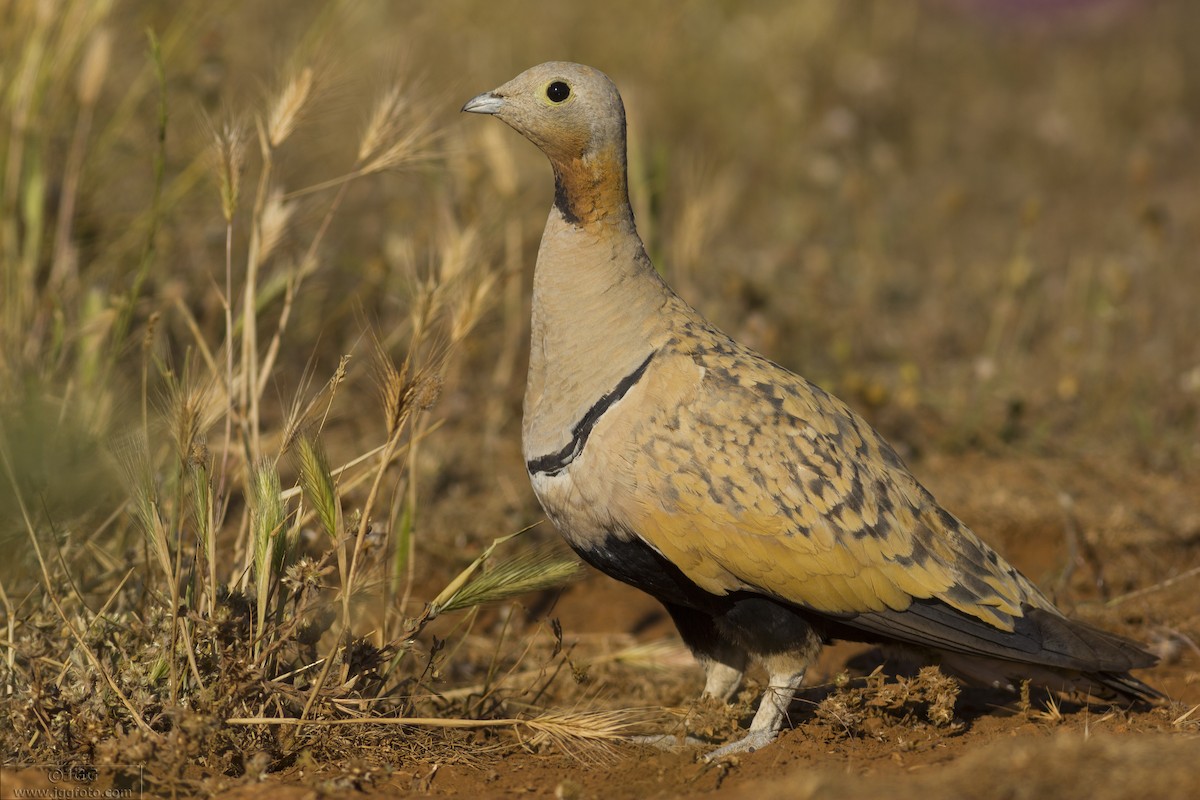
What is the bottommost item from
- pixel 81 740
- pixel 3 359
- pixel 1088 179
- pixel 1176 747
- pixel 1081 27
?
pixel 81 740

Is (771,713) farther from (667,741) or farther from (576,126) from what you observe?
(576,126)

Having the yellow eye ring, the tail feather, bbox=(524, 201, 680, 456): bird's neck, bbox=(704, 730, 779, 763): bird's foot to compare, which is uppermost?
the yellow eye ring

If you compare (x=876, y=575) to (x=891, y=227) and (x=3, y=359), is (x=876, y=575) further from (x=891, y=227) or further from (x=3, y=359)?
(x=891, y=227)

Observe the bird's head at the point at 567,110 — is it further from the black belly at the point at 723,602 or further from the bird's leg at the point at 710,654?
the bird's leg at the point at 710,654

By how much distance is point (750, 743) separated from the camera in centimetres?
385

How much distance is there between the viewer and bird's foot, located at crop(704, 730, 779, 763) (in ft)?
12.5

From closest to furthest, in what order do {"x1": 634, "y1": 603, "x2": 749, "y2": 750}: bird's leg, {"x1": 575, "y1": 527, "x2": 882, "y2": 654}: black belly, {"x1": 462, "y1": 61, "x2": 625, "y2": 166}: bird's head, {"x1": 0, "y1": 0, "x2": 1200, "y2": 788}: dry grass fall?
{"x1": 0, "y1": 0, "x2": 1200, "y2": 788}: dry grass
{"x1": 575, "y1": 527, "x2": 882, "y2": 654}: black belly
{"x1": 462, "y1": 61, "x2": 625, "y2": 166}: bird's head
{"x1": 634, "y1": 603, "x2": 749, "y2": 750}: bird's leg

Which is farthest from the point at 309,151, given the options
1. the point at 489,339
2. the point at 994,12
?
the point at 994,12

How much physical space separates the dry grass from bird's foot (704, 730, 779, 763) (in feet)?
0.83

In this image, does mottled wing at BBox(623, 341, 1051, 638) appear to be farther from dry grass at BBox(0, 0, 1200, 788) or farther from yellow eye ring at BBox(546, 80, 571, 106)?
A: yellow eye ring at BBox(546, 80, 571, 106)

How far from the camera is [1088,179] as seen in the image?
10.5m

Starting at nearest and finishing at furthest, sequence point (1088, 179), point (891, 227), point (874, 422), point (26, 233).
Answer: point (26, 233), point (874, 422), point (891, 227), point (1088, 179)

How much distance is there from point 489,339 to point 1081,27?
29.9ft

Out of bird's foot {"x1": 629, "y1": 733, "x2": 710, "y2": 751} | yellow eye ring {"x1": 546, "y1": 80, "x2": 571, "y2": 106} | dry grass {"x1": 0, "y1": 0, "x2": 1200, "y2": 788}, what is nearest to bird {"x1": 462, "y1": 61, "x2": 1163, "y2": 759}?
yellow eye ring {"x1": 546, "y1": 80, "x2": 571, "y2": 106}
